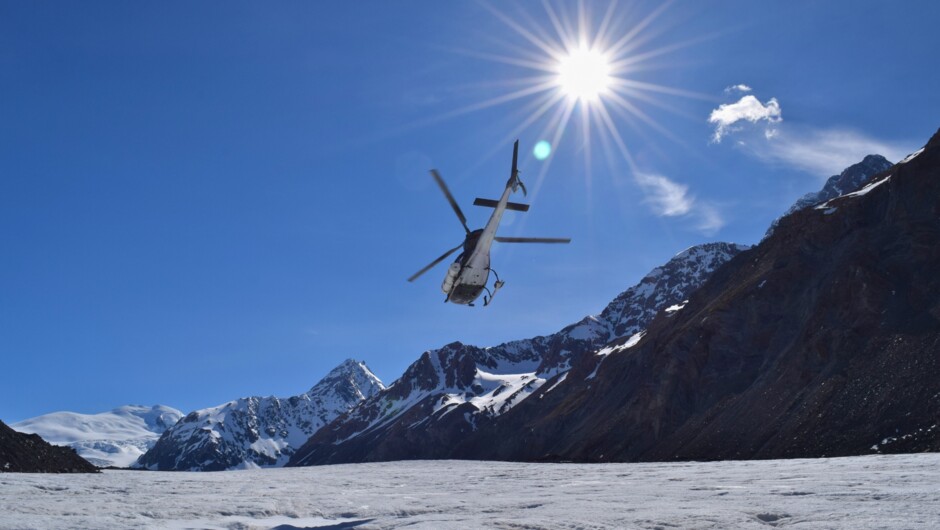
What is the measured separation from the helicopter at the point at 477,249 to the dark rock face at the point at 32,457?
1068 inches

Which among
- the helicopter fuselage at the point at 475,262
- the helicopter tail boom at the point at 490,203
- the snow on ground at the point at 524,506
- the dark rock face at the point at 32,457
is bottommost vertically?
the snow on ground at the point at 524,506

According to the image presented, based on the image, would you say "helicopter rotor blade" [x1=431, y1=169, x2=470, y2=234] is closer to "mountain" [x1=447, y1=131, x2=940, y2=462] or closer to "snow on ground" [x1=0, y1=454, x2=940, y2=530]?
"snow on ground" [x1=0, y1=454, x2=940, y2=530]

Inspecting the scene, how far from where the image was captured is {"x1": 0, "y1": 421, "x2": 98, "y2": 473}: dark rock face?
38.6 metres

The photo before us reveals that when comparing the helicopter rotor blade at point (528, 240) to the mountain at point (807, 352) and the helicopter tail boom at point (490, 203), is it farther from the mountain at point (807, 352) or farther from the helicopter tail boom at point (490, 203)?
the mountain at point (807, 352)

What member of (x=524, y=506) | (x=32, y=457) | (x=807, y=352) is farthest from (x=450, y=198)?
(x=807, y=352)

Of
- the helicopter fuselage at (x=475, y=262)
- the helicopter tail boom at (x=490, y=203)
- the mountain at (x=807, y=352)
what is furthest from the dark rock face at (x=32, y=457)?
the mountain at (x=807, y=352)

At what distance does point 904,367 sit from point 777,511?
57.0 meters

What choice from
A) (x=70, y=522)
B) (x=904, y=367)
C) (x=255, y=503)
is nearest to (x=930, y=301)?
(x=904, y=367)

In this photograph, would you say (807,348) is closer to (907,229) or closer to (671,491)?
(907,229)

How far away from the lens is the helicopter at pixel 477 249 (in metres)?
30.2

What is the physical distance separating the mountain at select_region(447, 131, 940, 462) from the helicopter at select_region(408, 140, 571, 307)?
33249 millimetres

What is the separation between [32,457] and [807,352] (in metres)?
73.0

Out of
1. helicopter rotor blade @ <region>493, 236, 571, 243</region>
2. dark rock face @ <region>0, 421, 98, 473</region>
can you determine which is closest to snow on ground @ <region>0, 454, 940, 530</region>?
helicopter rotor blade @ <region>493, 236, 571, 243</region>

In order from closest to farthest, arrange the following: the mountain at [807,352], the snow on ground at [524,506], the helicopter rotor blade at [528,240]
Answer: the snow on ground at [524,506]
the helicopter rotor blade at [528,240]
the mountain at [807,352]
